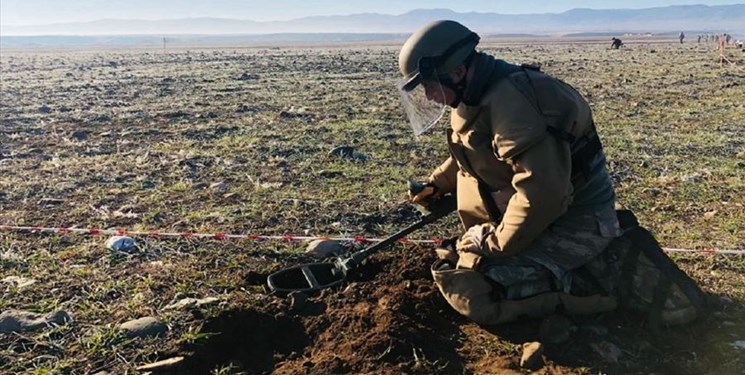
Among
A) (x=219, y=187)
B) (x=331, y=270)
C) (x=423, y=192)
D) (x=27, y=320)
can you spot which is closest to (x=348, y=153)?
(x=219, y=187)

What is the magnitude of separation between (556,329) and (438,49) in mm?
1934

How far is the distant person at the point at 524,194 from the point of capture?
4.14 metres

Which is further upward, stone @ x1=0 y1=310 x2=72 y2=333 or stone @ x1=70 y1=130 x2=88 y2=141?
stone @ x1=70 y1=130 x2=88 y2=141

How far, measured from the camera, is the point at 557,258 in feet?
15.2

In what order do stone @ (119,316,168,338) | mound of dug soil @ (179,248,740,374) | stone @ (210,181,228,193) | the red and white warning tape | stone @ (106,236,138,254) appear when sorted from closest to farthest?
mound of dug soil @ (179,248,740,374) < stone @ (119,316,168,338) < stone @ (106,236,138,254) < the red and white warning tape < stone @ (210,181,228,193)

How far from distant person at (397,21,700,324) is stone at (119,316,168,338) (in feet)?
6.34

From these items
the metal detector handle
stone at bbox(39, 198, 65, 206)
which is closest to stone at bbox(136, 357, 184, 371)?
the metal detector handle

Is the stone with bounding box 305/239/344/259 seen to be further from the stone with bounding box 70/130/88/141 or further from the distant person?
the stone with bounding box 70/130/88/141

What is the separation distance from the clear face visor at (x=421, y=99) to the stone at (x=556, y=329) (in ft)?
4.89

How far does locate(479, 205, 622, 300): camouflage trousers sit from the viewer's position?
15.1ft

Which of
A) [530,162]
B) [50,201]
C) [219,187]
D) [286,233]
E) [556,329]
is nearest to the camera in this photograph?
[530,162]

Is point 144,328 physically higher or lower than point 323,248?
lower

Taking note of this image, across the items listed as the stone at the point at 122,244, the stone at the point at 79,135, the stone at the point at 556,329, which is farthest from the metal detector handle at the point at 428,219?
the stone at the point at 79,135

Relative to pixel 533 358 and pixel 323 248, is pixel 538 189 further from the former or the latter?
pixel 323 248
